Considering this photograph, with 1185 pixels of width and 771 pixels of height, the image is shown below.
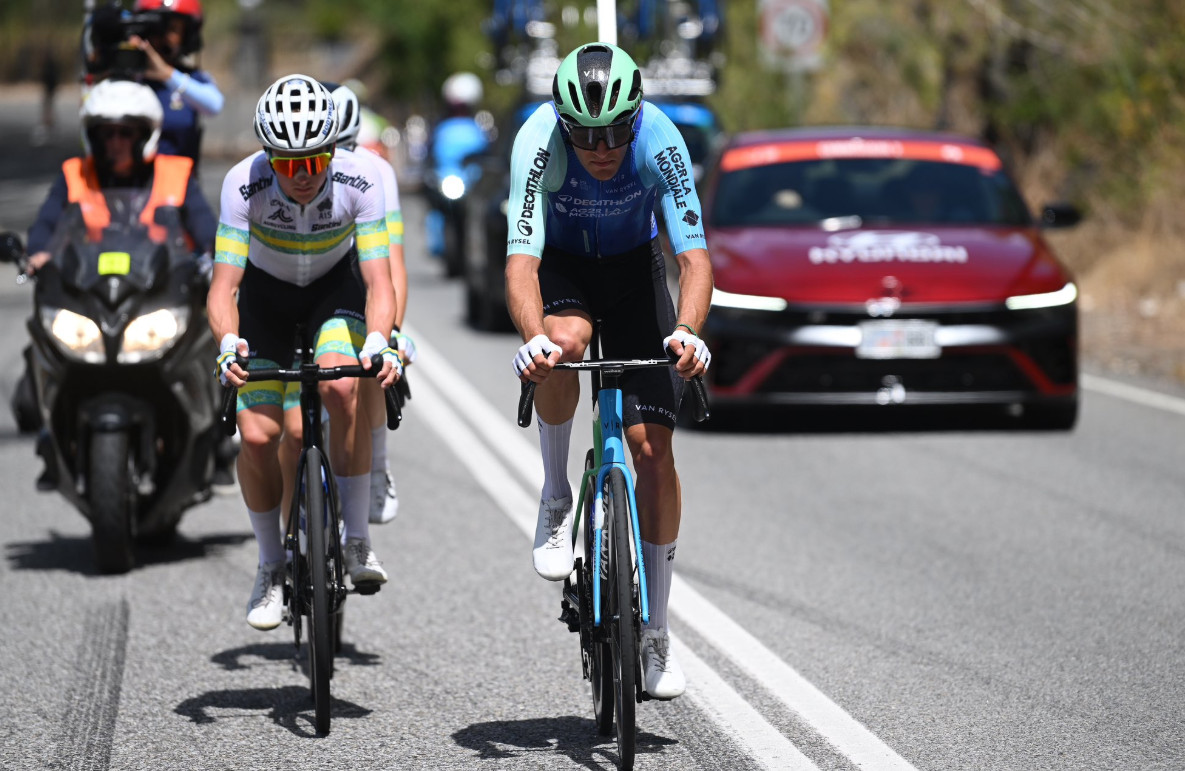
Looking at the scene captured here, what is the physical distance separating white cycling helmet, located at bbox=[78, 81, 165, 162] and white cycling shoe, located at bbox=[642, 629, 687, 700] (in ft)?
12.6

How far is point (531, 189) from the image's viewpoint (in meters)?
5.52

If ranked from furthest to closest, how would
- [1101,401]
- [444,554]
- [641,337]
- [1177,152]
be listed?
1. [1177,152]
2. [1101,401]
3. [444,554]
4. [641,337]

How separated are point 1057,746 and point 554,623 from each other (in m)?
2.20

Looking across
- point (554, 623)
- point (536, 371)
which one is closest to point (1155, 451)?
point (554, 623)

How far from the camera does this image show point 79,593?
767cm

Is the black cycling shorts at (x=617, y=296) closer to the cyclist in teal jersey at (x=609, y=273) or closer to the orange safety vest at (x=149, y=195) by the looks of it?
the cyclist in teal jersey at (x=609, y=273)

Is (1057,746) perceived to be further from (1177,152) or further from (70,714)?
(1177,152)

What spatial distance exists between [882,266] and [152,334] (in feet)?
15.6

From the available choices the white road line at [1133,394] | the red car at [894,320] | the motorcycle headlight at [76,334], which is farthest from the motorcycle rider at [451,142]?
the motorcycle headlight at [76,334]

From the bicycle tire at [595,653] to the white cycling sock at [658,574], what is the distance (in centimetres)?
16

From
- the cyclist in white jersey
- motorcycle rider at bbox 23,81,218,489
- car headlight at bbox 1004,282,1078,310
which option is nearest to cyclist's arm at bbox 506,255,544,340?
the cyclist in white jersey

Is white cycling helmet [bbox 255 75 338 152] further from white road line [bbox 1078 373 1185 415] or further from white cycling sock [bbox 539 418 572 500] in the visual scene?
white road line [bbox 1078 373 1185 415]

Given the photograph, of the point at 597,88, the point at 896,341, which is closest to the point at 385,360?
the point at 597,88

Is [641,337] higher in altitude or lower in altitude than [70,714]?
higher
